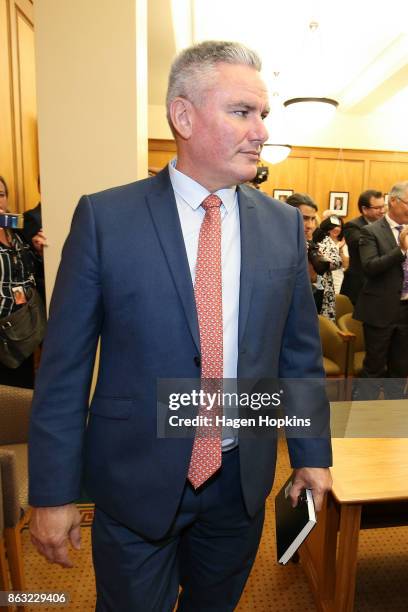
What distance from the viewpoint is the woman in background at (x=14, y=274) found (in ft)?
7.63

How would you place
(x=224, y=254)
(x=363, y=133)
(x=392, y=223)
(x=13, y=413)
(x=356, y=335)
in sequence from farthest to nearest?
(x=363, y=133), (x=356, y=335), (x=392, y=223), (x=13, y=413), (x=224, y=254)

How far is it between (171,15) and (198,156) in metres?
3.94

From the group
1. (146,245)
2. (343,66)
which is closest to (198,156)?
(146,245)

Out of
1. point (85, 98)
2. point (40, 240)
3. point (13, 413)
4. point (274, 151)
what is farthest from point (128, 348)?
point (274, 151)

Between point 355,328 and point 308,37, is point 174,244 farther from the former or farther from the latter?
point 308,37

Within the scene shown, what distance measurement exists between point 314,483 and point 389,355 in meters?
2.45

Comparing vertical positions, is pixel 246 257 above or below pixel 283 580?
above

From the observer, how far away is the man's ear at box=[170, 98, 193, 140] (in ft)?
3.53

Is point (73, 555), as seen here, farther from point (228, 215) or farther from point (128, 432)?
point (228, 215)

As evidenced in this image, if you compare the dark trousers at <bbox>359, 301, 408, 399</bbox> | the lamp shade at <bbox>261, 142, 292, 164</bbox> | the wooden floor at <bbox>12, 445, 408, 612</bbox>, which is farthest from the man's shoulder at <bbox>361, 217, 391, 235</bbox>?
the lamp shade at <bbox>261, 142, 292, 164</bbox>

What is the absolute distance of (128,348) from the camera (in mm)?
1011

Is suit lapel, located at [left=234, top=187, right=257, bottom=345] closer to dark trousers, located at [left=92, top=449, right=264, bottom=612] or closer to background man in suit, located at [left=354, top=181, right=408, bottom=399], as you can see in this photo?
dark trousers, located at [left=92, top=449, right=264, bottom=612]

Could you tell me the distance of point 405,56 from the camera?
202 inches

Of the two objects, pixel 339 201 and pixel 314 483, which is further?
pixel 339 201
